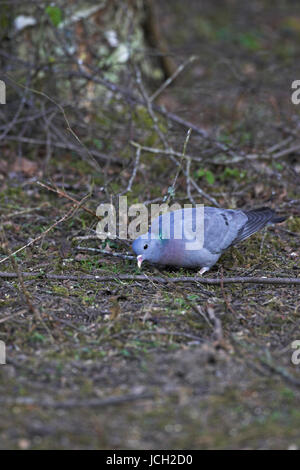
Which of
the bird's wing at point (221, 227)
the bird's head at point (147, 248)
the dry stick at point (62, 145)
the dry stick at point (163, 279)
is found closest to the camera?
the dry stick at point (163, 279)

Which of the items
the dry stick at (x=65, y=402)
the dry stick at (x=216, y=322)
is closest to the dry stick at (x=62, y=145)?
the dry stick at (x=216, y=322)

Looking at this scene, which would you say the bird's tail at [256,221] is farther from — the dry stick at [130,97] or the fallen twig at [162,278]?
the dry stick at [130,97]

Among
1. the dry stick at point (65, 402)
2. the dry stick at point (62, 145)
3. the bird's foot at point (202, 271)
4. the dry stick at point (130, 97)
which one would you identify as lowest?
the dry stick at point (65, 402)

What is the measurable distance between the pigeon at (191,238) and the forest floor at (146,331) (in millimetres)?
149

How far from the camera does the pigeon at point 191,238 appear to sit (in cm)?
443

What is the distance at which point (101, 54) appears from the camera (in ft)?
23.3

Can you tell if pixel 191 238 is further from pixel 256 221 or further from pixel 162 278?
pixel 256 221

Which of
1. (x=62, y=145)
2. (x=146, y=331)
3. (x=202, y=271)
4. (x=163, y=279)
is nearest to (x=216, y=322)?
(x=146, y=331)

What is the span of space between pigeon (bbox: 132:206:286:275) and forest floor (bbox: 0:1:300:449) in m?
0.15

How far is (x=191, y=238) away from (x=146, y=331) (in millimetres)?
1143

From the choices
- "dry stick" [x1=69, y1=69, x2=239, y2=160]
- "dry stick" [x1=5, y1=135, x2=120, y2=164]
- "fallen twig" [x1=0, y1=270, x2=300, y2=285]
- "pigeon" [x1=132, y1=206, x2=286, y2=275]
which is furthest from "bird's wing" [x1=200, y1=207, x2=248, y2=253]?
"dry stick" [x1=5, y1=135, x2=120, y2=164]

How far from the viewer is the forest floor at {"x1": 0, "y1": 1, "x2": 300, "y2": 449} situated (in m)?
2.79

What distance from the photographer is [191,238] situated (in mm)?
4492
